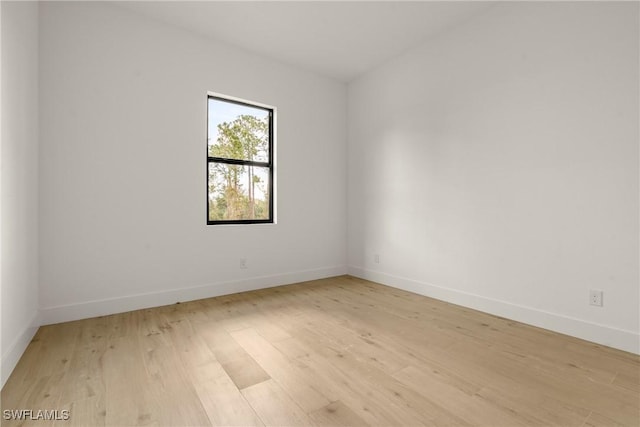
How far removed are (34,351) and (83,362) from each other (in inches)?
17.8

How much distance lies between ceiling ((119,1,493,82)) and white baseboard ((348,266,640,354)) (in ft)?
9.03

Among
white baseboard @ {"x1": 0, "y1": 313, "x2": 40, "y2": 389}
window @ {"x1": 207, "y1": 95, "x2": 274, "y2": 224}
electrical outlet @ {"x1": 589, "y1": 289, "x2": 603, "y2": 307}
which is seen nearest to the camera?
white baseboard @ {"x1": 0, "y1": 313, "x2": 40, "y2": 389}

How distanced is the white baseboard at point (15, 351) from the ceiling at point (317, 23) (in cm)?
285

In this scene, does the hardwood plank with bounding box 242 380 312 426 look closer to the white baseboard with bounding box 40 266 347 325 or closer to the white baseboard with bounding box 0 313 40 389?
the white baseboard with bounding box 0 313 40 389

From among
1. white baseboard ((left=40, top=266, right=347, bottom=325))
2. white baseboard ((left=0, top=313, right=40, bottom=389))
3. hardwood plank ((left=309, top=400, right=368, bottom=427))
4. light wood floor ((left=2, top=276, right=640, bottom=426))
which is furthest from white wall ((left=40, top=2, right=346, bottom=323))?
hardwood plank ((left=309, top=400, right=368, bottom=427))

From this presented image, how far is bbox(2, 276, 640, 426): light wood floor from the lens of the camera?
4.77 feet

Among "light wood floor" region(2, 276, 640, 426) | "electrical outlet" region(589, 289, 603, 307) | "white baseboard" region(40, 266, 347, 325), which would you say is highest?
"electrical outlet" region(589, 289, 603, 307)

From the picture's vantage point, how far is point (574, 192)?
2.41m

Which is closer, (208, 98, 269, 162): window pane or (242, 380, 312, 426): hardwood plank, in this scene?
(242, 380, 312, 426): hardwood plank

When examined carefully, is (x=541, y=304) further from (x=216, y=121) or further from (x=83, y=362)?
→ (x=216, y=121)

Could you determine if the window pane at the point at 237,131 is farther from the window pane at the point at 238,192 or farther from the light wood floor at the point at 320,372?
the light wood floor at the point at 320,372

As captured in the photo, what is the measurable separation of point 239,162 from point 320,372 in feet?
8.61

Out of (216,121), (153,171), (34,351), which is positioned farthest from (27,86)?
(34,351)

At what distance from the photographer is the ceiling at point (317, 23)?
114 inches
